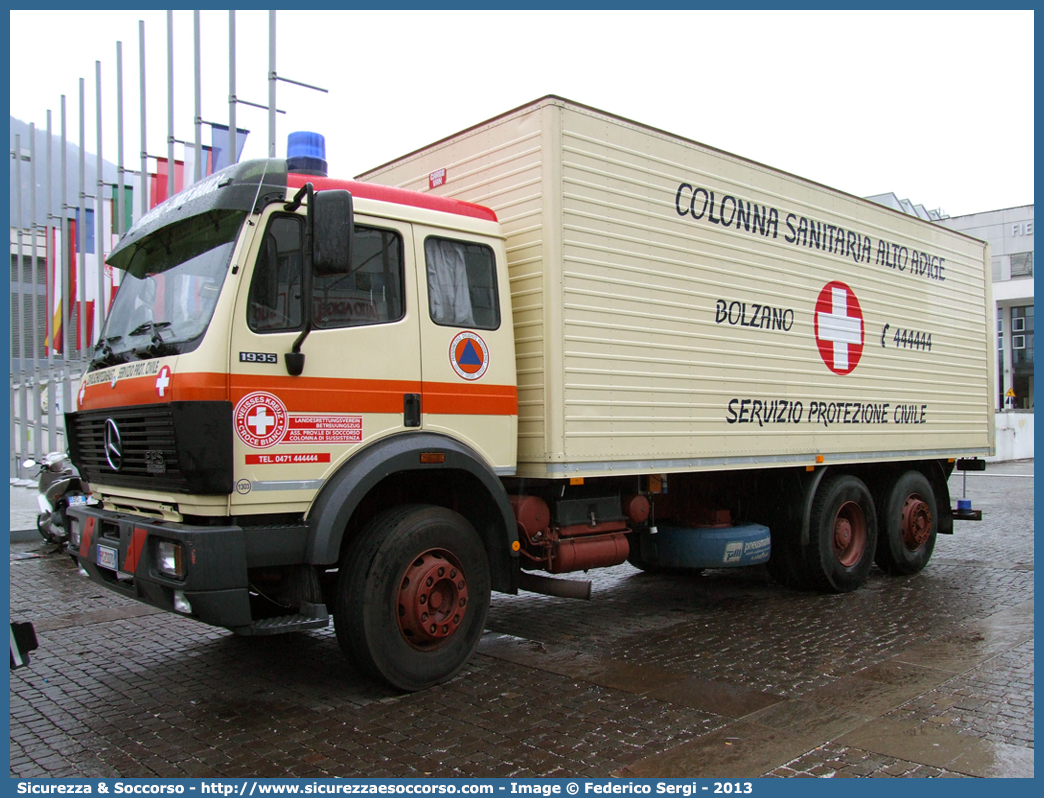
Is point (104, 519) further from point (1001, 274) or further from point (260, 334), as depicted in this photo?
point (1001, 274)

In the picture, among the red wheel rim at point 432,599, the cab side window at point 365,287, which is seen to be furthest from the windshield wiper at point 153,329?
the red wheel rim at point 432,599

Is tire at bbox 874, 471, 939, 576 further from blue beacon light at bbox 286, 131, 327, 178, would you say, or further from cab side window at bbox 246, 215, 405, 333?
blue beacon light at bbox 286, 131, 327, 178

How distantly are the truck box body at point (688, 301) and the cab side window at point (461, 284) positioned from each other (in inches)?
11.6

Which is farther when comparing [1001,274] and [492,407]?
[1001,274]

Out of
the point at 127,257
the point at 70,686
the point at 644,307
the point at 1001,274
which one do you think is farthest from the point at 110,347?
the point at 1001,274

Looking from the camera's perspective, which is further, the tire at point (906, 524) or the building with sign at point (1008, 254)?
the building with sign at point (1008, 254)

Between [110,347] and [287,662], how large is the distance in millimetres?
2422

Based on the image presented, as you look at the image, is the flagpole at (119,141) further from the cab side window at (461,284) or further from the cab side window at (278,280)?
the cab side window at (278,280)

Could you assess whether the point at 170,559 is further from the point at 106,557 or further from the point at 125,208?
the point at 125,208

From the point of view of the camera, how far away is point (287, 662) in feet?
18.9

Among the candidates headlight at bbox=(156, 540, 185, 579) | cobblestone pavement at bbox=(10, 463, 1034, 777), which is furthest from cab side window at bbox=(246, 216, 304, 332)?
cobblestone pavement at bbox=(10, 463, 1034, 777)

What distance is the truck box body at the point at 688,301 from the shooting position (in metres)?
5.76

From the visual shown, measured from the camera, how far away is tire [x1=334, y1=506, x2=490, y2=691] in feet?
15.7

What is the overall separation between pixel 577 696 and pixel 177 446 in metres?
2.72
